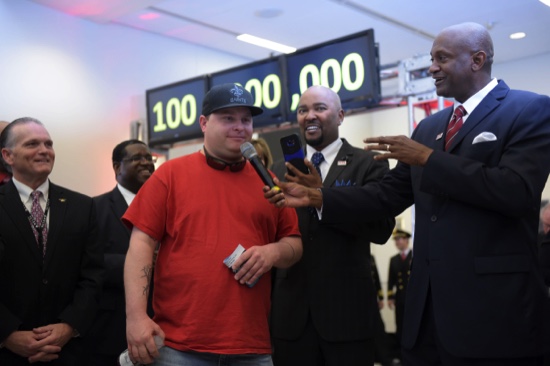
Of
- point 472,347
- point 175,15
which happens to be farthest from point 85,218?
point 175,15

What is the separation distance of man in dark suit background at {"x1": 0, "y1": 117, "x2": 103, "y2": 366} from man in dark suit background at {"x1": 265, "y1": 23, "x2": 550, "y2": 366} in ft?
3.92

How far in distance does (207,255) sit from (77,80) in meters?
5.33

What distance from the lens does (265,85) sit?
6332mm

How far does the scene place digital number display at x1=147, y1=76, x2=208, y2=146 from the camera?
6.88 metres

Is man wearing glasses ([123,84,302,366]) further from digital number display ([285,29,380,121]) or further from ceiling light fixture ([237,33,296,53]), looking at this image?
ceiling light fixture ([237,33,296,53])

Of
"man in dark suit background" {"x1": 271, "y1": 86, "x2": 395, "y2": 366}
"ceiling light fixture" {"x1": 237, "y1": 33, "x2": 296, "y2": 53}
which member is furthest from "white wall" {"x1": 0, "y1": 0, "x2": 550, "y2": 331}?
"man in dark suit background" {"x1": 271, "y1": 86, "x2": 395, "y2": 366}

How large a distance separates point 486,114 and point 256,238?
3.18 ft

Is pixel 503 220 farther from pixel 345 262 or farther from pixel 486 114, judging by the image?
pixel 345 262

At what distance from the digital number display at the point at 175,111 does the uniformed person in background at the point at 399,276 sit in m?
3.84

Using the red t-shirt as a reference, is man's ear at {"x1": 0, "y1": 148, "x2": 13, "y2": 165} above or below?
above

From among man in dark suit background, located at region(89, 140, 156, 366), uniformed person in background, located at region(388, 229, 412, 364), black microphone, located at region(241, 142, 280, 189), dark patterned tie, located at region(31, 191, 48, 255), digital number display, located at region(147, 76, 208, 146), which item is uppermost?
digital number display, located at region(147, 76, 208, 146)

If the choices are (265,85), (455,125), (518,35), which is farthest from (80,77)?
(518,35)

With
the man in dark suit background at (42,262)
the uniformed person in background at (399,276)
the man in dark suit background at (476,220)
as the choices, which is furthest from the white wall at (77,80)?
the man in dark suit background at (476,220)

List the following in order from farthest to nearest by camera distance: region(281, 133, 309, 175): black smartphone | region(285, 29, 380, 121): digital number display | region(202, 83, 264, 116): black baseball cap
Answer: region(285, 29, 380, 121): digital number display < region(281, 133, 309, 175): black smartphone < region(202, 83, 264, 116): black baseball cap
